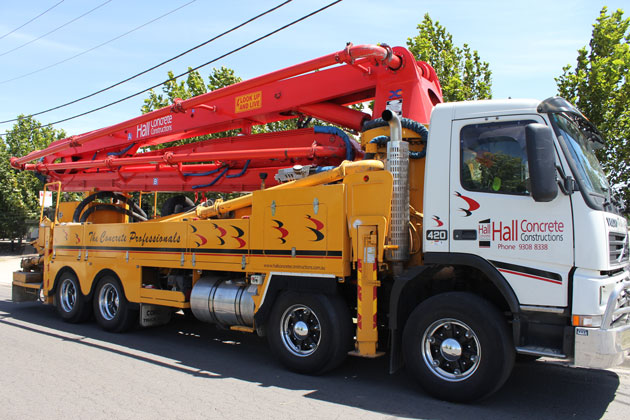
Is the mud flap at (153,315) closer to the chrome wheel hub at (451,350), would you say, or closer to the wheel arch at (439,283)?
the wheel arch at (439,283)

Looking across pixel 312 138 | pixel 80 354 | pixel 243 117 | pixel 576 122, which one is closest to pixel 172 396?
pixel 80 354

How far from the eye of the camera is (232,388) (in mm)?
5695

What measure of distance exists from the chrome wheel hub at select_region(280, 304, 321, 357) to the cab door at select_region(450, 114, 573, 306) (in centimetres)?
201

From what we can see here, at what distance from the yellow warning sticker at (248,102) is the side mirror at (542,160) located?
4.66 meters

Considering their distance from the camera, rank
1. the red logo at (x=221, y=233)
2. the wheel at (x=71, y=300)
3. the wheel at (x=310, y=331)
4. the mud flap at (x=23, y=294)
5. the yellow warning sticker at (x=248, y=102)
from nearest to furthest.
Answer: the wheel at (x=310, y=331) < the red logo at (x=221, y=233) < the yellow warning sticker at (x=248, y=102) < the wheel at (x=71, y=300) < the mud flap at (x=23, y=294)

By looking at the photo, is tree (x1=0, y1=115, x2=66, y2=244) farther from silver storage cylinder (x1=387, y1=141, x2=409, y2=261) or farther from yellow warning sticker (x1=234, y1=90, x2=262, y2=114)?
silver storage cylinder (x1=387, y1=141, x2=409, y2=261)

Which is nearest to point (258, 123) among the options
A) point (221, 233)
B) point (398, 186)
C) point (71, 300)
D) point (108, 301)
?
point (221, 233)

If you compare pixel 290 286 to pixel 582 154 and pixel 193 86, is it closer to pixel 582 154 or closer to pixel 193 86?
pixel 582 154

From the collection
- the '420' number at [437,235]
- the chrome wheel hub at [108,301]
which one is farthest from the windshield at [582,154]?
the chrome wheel hub at [108,301]

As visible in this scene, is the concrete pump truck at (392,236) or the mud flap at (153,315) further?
the mud flap at (153,315)

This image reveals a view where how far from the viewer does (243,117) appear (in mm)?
8367

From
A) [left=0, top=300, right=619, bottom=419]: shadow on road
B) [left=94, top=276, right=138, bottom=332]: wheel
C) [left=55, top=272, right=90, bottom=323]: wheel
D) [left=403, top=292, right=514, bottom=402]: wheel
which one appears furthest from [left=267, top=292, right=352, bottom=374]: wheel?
[left=55, top=272, right=90, bottom=323]: wheel

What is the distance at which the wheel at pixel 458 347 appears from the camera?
15.8 ft

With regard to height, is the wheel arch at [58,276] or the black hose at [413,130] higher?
the black hose at [413,130]
